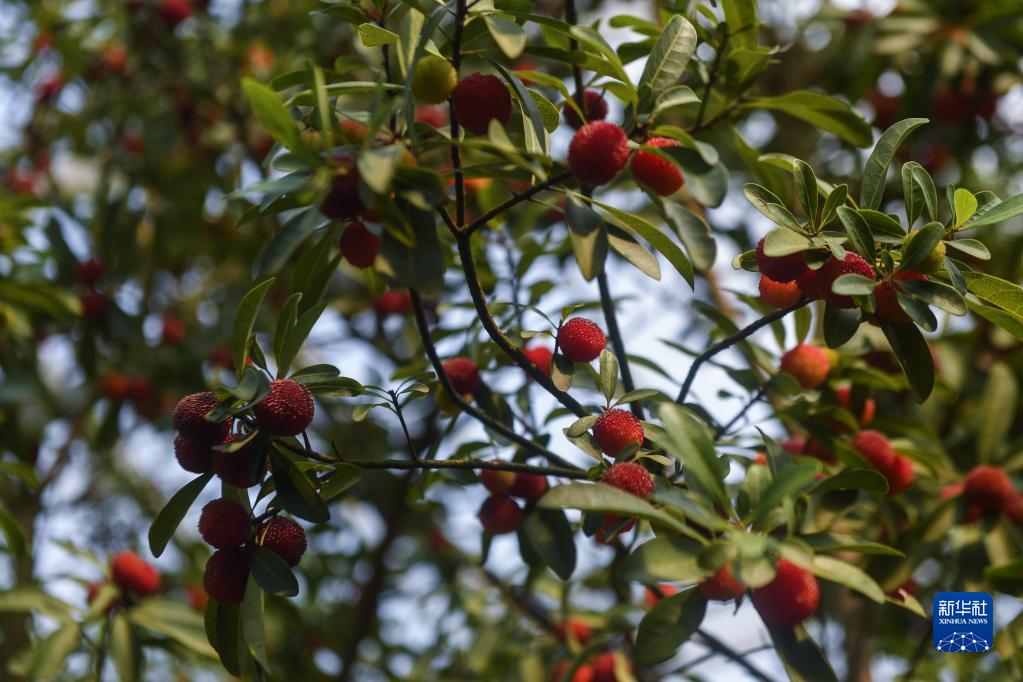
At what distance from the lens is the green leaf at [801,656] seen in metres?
1.05

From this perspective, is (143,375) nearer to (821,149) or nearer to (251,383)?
(251,383)

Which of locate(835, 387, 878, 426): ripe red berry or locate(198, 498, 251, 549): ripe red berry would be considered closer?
locate(198, 498, 251, 549): ripe red berry

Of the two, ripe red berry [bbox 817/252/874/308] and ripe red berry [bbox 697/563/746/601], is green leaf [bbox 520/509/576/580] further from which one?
ripe red berry [bbox 817/252/874/308]

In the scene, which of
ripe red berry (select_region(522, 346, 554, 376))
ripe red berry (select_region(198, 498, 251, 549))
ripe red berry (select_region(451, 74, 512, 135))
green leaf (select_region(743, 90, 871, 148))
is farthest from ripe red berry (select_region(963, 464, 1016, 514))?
ripe red berry (select_region(198, 498, 251, 549))

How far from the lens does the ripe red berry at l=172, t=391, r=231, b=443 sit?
38.0 inches

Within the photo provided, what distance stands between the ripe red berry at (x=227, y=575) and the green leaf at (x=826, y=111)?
0.91 m

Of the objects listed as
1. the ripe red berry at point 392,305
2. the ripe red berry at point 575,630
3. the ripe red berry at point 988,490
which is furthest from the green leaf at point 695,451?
the ripe red berry at point 392,305

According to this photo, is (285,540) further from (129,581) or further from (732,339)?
(129,581)

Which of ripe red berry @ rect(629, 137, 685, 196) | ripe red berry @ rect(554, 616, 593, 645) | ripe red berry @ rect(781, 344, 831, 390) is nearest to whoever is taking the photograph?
ripe red berry @ rect(629, 137, 685, 196)

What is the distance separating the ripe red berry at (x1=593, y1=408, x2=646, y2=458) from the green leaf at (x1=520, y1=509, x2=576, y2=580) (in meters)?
0.10

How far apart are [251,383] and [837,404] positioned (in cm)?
96

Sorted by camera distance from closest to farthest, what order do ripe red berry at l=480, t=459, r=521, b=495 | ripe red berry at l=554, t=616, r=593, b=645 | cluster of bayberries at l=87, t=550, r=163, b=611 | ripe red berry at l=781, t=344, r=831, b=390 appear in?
ripe red berry at l=480, t=459, r=521, b=495 < ripe red berry at l=781, t=344, r=831, b=390 < cluster of bayberries at l=87, t=550, r=163, b=611 < ripe red berry at l=554, t=616, r=593, b=645

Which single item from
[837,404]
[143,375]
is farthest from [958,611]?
[143,375]

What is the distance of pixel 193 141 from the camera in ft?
9.80
